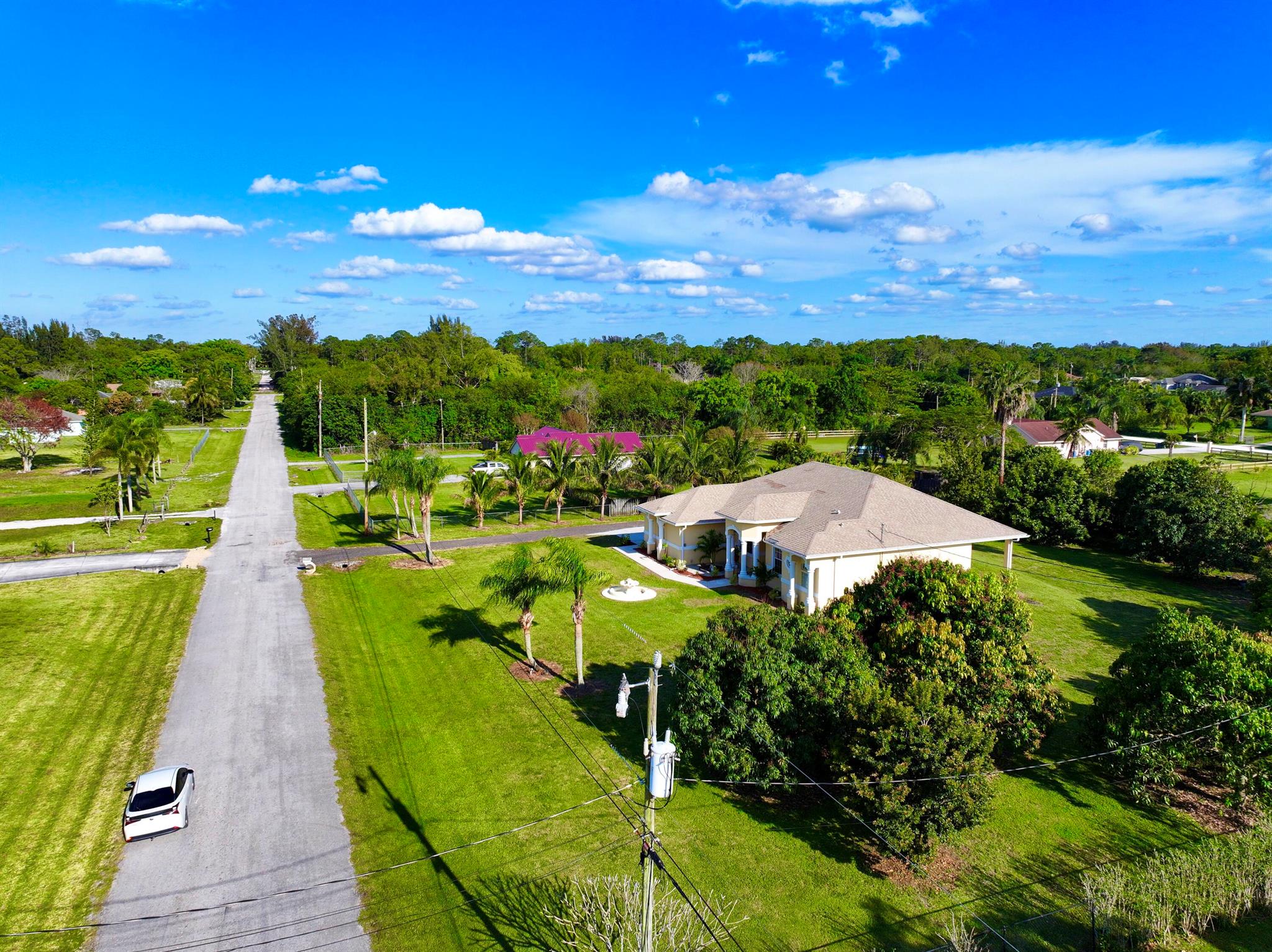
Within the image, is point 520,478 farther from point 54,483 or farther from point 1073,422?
point 1073,422

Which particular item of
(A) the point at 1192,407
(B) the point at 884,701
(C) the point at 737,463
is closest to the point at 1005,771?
(B) the point at 884,701

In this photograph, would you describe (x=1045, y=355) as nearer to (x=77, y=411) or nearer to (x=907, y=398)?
(x=907, y=398)

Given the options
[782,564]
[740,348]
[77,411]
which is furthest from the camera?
[740,348]

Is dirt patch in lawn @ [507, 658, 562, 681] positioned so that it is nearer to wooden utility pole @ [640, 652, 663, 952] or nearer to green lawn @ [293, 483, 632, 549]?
wooden utility pole @ [640, 652, 663, 952]

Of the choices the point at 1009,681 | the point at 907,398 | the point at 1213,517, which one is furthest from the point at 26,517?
the point at 907,398

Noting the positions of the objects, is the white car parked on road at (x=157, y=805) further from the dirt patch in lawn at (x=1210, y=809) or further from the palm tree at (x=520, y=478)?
the palm tree at (x=520, y=478)

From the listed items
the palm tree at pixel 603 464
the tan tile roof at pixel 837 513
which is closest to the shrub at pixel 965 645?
the tan tile roof at pixel 837 513
